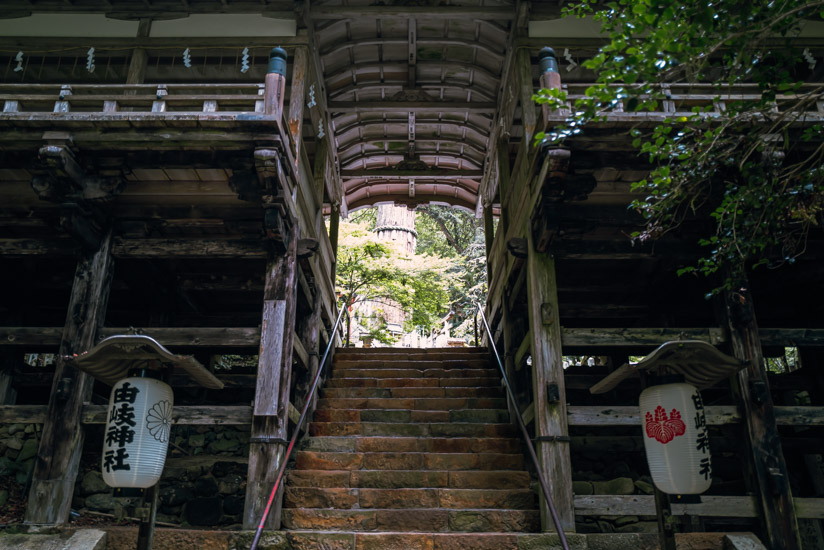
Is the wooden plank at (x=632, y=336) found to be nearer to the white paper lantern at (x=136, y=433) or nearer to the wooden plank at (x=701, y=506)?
the wooden plank at (x=701, y=506)

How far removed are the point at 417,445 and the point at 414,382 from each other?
2150mm

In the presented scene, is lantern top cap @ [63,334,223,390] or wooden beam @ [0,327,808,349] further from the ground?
wooden beam @ [0,327,808,349]

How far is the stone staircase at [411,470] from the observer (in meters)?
6.30

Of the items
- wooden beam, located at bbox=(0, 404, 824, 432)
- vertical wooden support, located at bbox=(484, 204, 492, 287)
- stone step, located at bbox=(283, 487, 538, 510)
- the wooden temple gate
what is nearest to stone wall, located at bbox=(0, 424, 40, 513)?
the wooden temple gate

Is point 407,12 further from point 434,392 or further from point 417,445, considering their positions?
point 417,445

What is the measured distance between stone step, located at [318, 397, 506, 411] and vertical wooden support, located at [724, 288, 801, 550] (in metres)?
3.42

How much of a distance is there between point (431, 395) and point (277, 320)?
3274mm

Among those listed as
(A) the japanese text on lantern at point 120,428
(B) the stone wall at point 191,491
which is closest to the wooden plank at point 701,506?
(A) the japanese text on lantern at point 120,428

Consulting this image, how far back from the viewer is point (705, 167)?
538 cm

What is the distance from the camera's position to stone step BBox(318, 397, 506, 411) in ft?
29.7

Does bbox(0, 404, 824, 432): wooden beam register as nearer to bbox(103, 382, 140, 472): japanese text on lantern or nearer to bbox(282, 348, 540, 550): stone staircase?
bbox(282, 348, 540, 550): stone staircase

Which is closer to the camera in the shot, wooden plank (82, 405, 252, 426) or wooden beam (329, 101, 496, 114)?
wooden plank (82, 405, 252, 426)

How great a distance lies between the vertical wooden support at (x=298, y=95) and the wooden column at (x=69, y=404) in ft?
9.18

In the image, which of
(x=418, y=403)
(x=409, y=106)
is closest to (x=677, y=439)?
(x=418, y=403)
